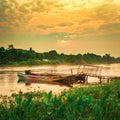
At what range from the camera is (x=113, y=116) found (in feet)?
21.4

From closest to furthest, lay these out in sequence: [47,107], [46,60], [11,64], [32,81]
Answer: [47,107] → [32,81] → [11,64] → [46,60]

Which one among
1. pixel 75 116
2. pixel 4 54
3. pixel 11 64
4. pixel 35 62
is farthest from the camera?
pixel 35 62

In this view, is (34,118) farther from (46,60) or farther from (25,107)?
(46,60)

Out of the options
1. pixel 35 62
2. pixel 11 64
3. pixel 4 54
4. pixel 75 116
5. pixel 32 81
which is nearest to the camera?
pixel 75 116

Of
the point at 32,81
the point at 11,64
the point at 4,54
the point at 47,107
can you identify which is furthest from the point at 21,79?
the point at 11,64

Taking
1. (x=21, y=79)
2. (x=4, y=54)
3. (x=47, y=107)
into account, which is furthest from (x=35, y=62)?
(x=47, y=107)

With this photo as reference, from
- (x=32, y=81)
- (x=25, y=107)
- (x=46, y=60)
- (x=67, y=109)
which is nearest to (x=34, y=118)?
(x=25, y=107)

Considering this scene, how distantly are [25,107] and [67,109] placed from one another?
88 cm

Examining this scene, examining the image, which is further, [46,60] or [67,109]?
[46,60]

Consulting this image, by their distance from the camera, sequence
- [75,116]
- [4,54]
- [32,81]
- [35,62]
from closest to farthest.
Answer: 1. [75,116]
2. [32,81]
3. [4,54]
4. [35,62]

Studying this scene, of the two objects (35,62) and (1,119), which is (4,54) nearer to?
(35,62)

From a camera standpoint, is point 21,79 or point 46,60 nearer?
point 21,79

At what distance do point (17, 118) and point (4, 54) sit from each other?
76.2m

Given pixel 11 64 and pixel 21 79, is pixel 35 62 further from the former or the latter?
pixel 21 79
